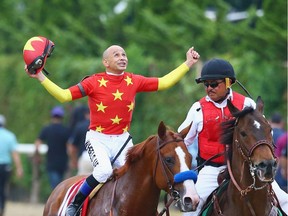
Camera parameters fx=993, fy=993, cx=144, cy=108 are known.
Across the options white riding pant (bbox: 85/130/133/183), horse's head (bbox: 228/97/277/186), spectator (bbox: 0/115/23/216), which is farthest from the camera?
spectator (bbox: 0/115/23/216)

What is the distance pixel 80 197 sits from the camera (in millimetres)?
10320

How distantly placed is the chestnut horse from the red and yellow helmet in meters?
2.00

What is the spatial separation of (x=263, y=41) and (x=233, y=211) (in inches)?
411

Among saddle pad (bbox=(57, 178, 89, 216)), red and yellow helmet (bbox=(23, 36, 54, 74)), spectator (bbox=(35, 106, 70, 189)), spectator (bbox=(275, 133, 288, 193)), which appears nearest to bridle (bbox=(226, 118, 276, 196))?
red and yellow helmet (bbox=(23, 36, 54, 74))

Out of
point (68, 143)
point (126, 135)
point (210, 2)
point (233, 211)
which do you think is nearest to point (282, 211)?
point (233, 211)

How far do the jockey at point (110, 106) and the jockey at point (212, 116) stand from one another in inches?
26.0

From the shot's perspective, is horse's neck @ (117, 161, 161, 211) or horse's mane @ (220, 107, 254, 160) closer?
horse's mane @ (220, 107, 254, 160)

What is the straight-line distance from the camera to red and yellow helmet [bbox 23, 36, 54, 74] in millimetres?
9836

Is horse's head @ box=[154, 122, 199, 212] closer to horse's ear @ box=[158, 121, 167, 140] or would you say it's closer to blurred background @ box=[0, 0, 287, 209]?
horse's ear @ box=[158, 121, 167, 140]

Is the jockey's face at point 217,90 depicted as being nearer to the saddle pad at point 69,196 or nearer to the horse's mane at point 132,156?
the horse's mane at point 132,156

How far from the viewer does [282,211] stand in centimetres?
951

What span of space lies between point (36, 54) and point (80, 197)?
5.18 ft

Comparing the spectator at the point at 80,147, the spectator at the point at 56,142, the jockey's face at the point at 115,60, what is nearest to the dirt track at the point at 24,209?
the spectator at the point at 56,142

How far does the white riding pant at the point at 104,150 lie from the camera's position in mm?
10031
